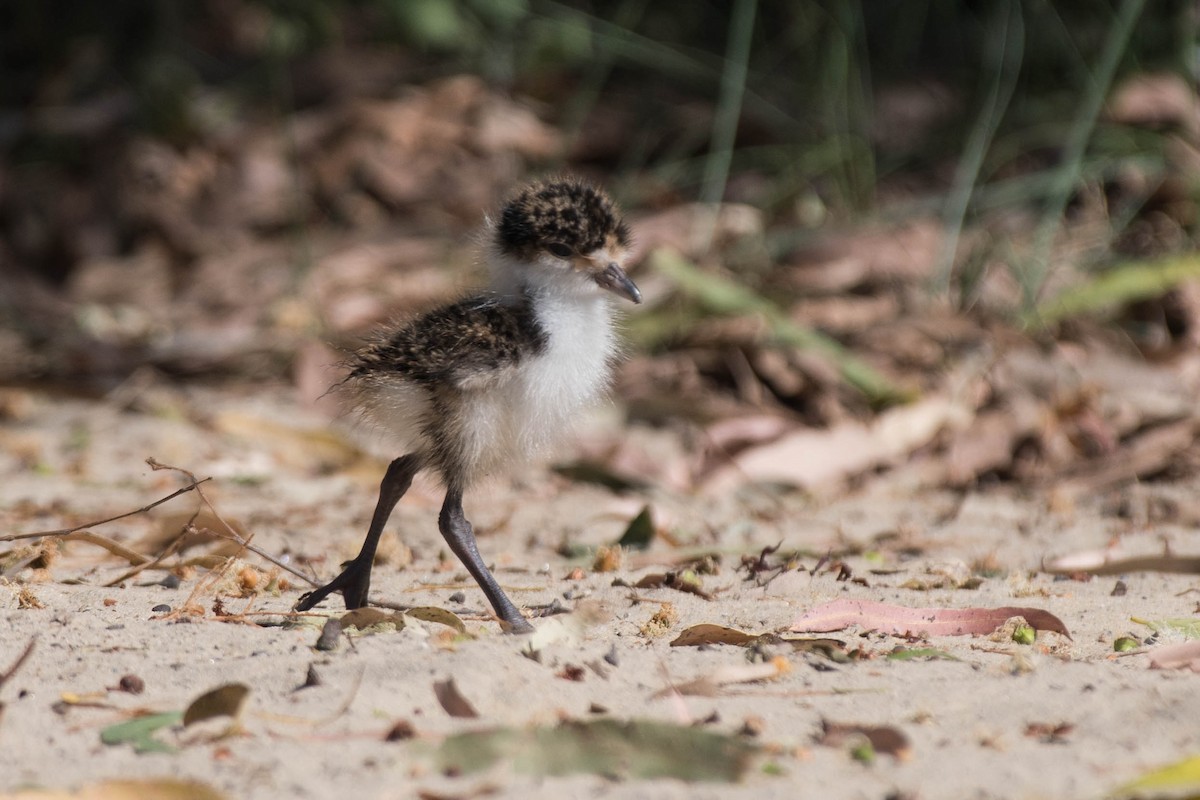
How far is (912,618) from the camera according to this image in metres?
3.07

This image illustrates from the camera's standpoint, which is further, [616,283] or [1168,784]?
[616,283]

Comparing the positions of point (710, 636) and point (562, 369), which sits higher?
point (562, 369)

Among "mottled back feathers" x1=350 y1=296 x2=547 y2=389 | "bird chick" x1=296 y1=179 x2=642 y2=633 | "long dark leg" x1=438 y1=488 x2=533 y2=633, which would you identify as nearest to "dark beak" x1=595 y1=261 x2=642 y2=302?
"bird chick" x1=296 y1=179 x2=642 y2=633

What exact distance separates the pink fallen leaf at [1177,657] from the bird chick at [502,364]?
1264 millimetres

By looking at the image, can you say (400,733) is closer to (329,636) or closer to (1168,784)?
(329,636)

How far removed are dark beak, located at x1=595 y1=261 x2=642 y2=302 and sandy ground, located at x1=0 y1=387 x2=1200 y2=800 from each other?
72 centimetres

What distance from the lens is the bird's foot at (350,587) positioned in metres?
3.19

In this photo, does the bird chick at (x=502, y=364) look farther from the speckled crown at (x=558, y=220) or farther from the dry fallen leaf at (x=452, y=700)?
the dry fallen leaf at (x=452, y=700)

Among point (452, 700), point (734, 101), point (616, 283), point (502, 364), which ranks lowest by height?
point (452, 700)

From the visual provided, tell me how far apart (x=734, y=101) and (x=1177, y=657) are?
400 cm

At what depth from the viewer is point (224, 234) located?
764 centimetres

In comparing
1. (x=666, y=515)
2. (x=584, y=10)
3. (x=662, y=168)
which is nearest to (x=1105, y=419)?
(x=666, y=515)

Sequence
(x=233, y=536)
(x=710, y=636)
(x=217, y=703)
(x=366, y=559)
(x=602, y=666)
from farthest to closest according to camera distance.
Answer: (x=233, y=536) → (x=366, y=559) → (x=710, y=636) → (x=602, y=666) → (x=217, y=703)

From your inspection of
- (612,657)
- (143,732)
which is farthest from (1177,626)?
(143,732)
